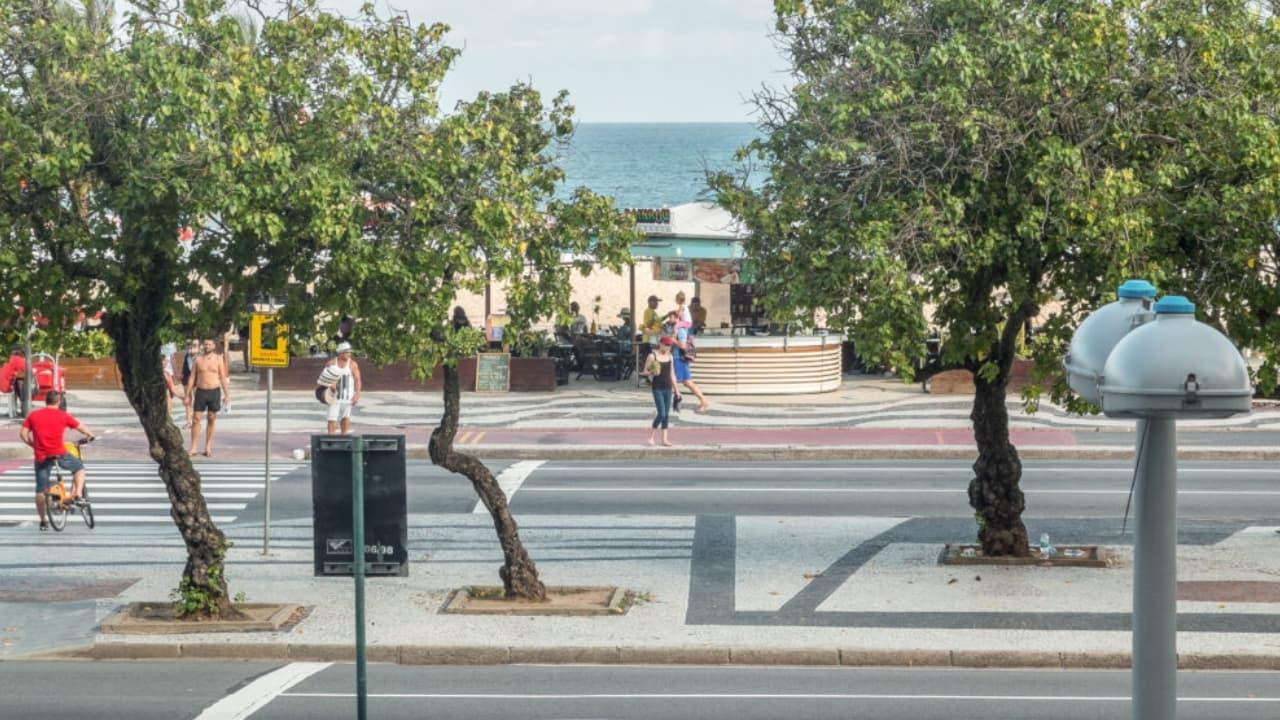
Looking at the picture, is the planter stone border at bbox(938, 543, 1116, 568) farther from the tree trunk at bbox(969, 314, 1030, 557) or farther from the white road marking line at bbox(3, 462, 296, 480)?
the white road marking line at bbox(3, 462, 296, 480)

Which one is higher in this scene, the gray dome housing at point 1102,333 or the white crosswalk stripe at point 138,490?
the gray dome housing at point 1102,333

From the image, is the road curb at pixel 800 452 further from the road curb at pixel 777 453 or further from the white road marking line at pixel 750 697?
the white road marking line at pixel 750 697

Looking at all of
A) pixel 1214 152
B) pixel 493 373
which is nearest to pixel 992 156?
pixel 1214 152

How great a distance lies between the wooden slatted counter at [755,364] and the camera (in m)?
34.6

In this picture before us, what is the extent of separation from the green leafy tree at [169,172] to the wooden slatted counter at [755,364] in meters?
19.9

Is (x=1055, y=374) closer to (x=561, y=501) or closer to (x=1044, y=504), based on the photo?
(x=1044, y=504)

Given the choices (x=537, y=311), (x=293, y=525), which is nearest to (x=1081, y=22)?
(x=537, y=311)

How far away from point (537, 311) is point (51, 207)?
4.27 m

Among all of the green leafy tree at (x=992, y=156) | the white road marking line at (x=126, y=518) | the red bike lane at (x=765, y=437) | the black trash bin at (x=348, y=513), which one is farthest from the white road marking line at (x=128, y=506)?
the black trash bin at (x=348, y=513)

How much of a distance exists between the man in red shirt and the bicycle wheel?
0.07m

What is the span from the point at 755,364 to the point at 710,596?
1864cm

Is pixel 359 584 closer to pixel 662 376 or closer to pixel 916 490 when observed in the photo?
pixel 916 490

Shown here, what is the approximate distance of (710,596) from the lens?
16.2m

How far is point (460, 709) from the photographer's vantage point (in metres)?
12.4
